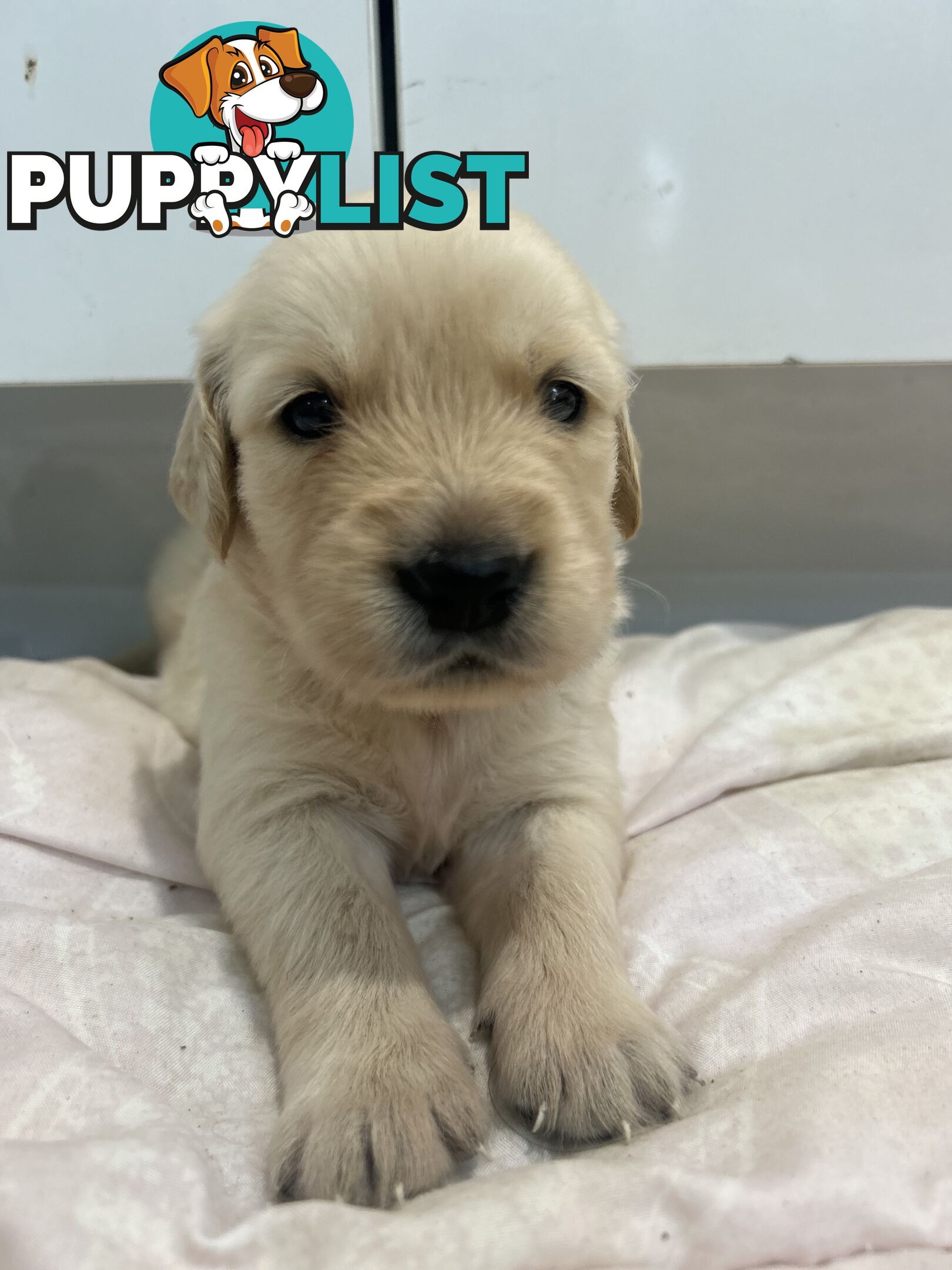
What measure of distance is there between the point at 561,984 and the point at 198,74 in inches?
87.1

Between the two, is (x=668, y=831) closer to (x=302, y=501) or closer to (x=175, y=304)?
(x=302, y=501)

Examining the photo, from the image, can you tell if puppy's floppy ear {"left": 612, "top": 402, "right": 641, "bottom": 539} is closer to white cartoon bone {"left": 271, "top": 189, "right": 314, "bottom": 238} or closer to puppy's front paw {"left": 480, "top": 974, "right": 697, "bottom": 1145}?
white cartoon bone {"left": 271, "top": 189, "right": 314, "bottom": 238}

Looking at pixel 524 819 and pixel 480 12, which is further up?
pixel 480 12

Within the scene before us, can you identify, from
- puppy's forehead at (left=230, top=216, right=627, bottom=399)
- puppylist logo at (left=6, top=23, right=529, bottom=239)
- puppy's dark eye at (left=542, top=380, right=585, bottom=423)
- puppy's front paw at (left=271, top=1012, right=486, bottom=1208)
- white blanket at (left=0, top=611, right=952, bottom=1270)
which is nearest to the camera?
white blanket at (left=0, top=611, right=952, bottom=1270)

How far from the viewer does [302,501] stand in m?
1.54

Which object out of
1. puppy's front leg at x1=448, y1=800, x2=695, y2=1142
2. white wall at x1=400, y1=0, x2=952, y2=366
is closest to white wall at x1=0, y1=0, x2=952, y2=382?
white wall at x1=400, y1=0, x2=952, y2=366

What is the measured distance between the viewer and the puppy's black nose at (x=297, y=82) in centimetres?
217

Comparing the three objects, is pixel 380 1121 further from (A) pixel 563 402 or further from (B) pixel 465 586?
(A) pixel 563 402

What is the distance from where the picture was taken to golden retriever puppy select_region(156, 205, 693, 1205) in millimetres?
1267

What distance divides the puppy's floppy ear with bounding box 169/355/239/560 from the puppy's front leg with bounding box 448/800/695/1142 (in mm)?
812

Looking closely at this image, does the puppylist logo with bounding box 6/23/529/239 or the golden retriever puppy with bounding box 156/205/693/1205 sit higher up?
the puppylist logo with bounding box 6/23/529/239

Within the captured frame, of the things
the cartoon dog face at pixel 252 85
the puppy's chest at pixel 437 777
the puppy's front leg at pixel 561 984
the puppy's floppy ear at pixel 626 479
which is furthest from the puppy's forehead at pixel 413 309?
the puppy's front leg at pixel 561 984

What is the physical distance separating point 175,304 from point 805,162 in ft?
5.46

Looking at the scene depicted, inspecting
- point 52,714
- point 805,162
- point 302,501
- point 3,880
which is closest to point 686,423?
point 805,162
